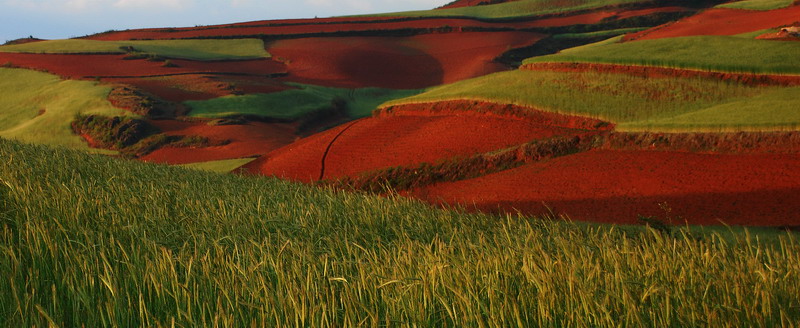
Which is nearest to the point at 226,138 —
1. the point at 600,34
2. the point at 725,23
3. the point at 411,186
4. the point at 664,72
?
the point at 411,186

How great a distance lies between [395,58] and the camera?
53.6 m

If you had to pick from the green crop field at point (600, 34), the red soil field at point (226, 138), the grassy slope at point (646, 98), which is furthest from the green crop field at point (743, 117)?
the green crop field at point (600, 34)

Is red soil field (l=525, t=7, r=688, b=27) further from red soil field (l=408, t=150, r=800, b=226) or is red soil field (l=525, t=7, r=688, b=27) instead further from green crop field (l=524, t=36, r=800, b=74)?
red soil field (l=408, t=150, r=800, b=226)

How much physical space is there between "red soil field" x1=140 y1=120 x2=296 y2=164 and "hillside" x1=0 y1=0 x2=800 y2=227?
129mm

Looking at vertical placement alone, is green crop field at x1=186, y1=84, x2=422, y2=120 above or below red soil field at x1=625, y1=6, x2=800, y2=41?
below

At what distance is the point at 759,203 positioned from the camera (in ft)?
40.4

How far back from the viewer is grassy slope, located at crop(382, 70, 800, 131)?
1579cm

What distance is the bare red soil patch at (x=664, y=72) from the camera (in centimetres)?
1948

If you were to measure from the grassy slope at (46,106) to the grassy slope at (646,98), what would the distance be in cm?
1822

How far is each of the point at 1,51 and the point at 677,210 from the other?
54004mm

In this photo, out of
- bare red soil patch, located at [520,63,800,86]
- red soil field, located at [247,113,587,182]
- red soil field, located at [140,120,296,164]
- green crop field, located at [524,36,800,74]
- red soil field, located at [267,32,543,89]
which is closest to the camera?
red soil field, located at [247,113,587,182]

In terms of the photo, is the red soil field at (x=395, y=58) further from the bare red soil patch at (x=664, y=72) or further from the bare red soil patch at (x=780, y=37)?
the bare red soil patch at (x=664, y=72)

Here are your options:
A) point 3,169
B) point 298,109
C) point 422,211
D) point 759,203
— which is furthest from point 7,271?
point 298,109

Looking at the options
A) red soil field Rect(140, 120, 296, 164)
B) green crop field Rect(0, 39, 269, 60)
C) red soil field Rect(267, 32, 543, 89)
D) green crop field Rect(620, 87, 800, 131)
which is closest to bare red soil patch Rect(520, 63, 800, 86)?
green crop field Rect(620, 87, 800, 131)
